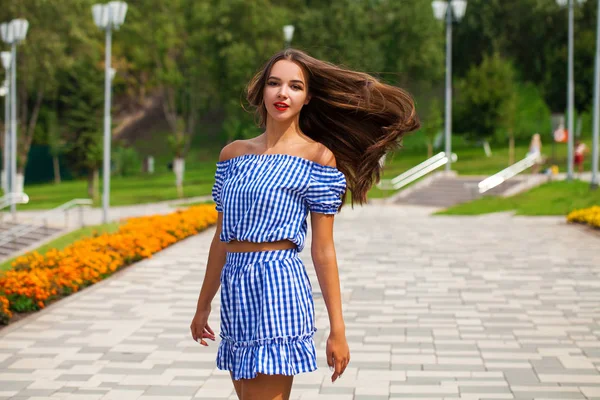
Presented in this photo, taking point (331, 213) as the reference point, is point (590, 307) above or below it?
below

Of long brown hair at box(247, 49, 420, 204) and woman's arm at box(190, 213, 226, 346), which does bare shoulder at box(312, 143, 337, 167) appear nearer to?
long brown hair at box(247, 49, 420, 204)

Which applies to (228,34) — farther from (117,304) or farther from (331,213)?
(331,213)

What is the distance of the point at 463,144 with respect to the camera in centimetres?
5497

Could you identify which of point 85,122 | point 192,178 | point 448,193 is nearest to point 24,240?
point 448,193

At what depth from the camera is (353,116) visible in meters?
4.00

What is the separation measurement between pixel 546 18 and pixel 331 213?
55759mm

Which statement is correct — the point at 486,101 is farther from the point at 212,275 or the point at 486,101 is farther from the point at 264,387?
the point at 264,387

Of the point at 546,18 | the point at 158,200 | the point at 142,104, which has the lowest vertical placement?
the point at 158,200

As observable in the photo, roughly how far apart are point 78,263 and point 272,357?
8.89 meters

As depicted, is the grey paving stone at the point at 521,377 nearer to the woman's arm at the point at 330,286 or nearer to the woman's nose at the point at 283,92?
the woman's arm at the point at 330,286

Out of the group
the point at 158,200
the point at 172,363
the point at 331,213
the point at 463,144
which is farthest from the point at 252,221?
the point at 463,144

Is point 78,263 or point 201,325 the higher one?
point 201,325

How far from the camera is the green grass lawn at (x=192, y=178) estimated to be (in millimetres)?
41469

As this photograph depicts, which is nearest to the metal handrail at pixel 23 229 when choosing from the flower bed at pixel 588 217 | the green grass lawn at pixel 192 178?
the green grass lawn at pixel 192 178
